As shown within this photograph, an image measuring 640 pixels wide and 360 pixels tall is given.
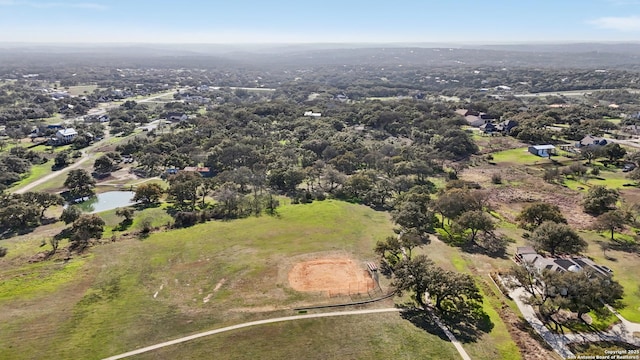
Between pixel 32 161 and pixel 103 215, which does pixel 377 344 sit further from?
pixel 32 161

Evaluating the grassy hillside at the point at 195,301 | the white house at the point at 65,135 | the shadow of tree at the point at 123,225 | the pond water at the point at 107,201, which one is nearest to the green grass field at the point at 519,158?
the grassy hillside at the point at 195,301

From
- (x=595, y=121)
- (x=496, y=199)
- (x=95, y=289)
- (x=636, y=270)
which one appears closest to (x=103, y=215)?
(x=95, y=289)

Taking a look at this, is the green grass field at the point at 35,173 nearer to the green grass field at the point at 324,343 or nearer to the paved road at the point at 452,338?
the green grass field at the point at 324,343

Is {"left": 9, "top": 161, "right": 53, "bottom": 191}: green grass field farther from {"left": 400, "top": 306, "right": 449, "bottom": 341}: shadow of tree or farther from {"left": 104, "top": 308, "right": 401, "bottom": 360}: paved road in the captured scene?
{"left": 400, "top": 306, "right": 449, "bottom": 341}: shadow of tree

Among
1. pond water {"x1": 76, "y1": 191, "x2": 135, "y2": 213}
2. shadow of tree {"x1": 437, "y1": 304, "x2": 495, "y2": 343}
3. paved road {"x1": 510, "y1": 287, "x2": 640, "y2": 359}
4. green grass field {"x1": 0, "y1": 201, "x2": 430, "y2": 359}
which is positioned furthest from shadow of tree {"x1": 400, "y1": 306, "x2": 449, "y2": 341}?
pond water {"x1": 76, "y1": 191, "x2": 135, "y2": 213}

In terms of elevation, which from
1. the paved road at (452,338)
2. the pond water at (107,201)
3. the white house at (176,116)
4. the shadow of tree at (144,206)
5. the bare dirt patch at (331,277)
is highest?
the white house at (176,116)

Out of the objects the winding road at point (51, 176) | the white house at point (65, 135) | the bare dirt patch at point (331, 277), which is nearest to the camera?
the bare dirt patch at point (331, 277)

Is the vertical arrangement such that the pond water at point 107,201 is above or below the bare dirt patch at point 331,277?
→ below
